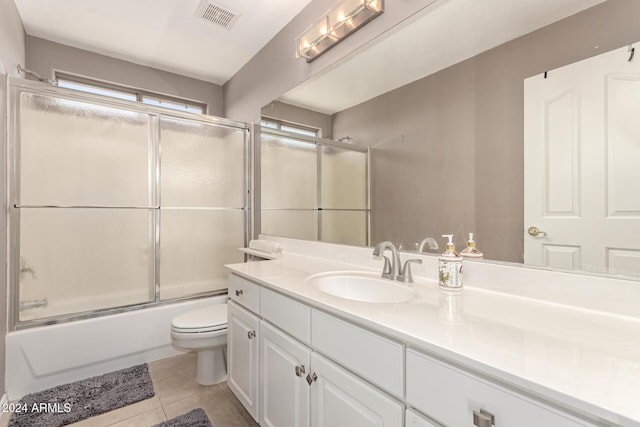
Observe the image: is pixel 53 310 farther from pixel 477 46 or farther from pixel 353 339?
pixel 477 46

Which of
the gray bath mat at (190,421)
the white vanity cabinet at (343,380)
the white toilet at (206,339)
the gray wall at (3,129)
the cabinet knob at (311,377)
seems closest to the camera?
the white vanity cabinet at (343,380)

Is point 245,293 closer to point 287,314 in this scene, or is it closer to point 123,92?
point 287,314

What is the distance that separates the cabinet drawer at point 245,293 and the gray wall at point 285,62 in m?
1.36

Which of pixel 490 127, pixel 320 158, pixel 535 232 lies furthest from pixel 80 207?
pixel 535 232

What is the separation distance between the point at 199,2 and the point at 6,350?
2434mm

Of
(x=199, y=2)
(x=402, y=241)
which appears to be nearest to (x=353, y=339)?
(x=402, y=241)

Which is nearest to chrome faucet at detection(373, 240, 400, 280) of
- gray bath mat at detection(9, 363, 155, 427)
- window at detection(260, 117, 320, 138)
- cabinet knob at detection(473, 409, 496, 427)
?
cabinet knob at detection(473, 409, 496, 427)

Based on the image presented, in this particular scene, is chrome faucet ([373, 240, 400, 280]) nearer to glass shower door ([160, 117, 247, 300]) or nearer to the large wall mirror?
the large wall mirror

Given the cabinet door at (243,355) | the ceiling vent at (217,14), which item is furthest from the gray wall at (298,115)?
the cabinet door at (243,355)

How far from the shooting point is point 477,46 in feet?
3.83

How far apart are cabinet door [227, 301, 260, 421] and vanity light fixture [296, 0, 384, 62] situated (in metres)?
1.58

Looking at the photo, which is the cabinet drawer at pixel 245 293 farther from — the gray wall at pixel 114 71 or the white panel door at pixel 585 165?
Result: the gray wall at pixel 114 71

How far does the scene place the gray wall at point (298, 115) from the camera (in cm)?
187

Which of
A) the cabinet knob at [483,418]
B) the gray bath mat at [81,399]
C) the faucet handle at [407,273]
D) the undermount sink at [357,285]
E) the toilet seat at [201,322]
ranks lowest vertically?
the gray bath mat at [81,399]
